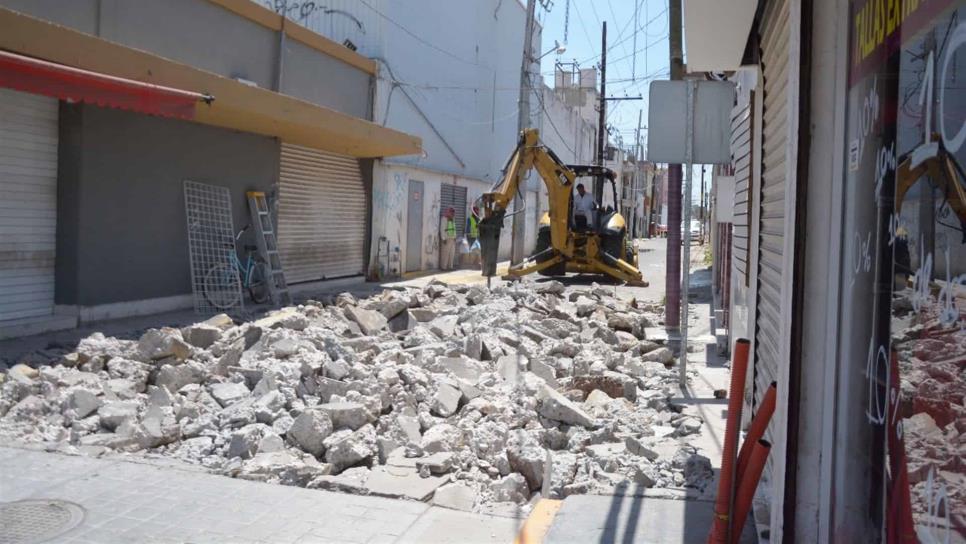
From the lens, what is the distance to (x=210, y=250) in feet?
42.9

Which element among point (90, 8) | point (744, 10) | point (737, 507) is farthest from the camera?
point (90, 8)

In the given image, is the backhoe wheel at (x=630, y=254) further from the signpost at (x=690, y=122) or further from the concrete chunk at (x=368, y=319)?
the signpost at (x=690, y=122)

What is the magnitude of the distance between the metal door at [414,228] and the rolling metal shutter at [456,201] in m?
1.58

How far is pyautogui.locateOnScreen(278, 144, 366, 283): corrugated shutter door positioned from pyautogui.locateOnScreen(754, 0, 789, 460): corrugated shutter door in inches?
454

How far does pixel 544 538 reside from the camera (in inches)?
175

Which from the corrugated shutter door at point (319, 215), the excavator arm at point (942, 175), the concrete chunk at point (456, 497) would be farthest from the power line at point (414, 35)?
the excavator arm at point (942, 175)

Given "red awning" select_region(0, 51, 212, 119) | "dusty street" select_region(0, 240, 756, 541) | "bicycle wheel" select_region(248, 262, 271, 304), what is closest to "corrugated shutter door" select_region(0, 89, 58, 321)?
"dusty street" select_region(0, 240, 756, 541)

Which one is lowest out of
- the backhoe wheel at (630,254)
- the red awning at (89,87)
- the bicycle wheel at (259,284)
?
the bicycle wheel at (259,284)

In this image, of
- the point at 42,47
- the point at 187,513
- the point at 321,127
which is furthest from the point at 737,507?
the point at 321,127

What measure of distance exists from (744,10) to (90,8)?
28.9 ft

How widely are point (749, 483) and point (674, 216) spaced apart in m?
7.83

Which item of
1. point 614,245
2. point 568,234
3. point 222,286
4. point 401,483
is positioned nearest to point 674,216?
point 401,483

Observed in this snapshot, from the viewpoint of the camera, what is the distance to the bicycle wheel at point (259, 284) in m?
13.9

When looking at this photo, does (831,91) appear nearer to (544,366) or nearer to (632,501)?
(632,501)
